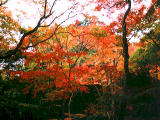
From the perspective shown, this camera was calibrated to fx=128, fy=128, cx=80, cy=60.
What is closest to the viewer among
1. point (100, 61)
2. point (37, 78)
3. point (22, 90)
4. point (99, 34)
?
point (22, 90)

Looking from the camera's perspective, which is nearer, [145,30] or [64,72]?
[64,72]

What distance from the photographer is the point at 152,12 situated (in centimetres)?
734

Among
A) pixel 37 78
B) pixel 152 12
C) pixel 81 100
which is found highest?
pixel 152 12

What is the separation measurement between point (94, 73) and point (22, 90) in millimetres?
4305

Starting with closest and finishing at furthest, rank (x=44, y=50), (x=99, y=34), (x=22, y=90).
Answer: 1. (x=22, y=90)
2. (x=99, y=34)
3. (x=44, y=50)

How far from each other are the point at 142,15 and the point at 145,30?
3.15 feet

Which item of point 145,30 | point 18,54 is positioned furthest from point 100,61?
point 18,54

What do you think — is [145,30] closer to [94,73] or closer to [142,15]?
[142,15]

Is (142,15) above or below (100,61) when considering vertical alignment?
above

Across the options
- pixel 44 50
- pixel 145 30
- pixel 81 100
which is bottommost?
pixel 81 100

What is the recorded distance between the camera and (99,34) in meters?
9.35

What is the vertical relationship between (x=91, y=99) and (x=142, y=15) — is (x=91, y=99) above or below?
below

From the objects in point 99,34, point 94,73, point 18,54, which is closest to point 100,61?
point 94,73

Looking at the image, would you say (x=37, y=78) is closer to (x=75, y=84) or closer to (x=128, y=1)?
(x=75, y=84)
